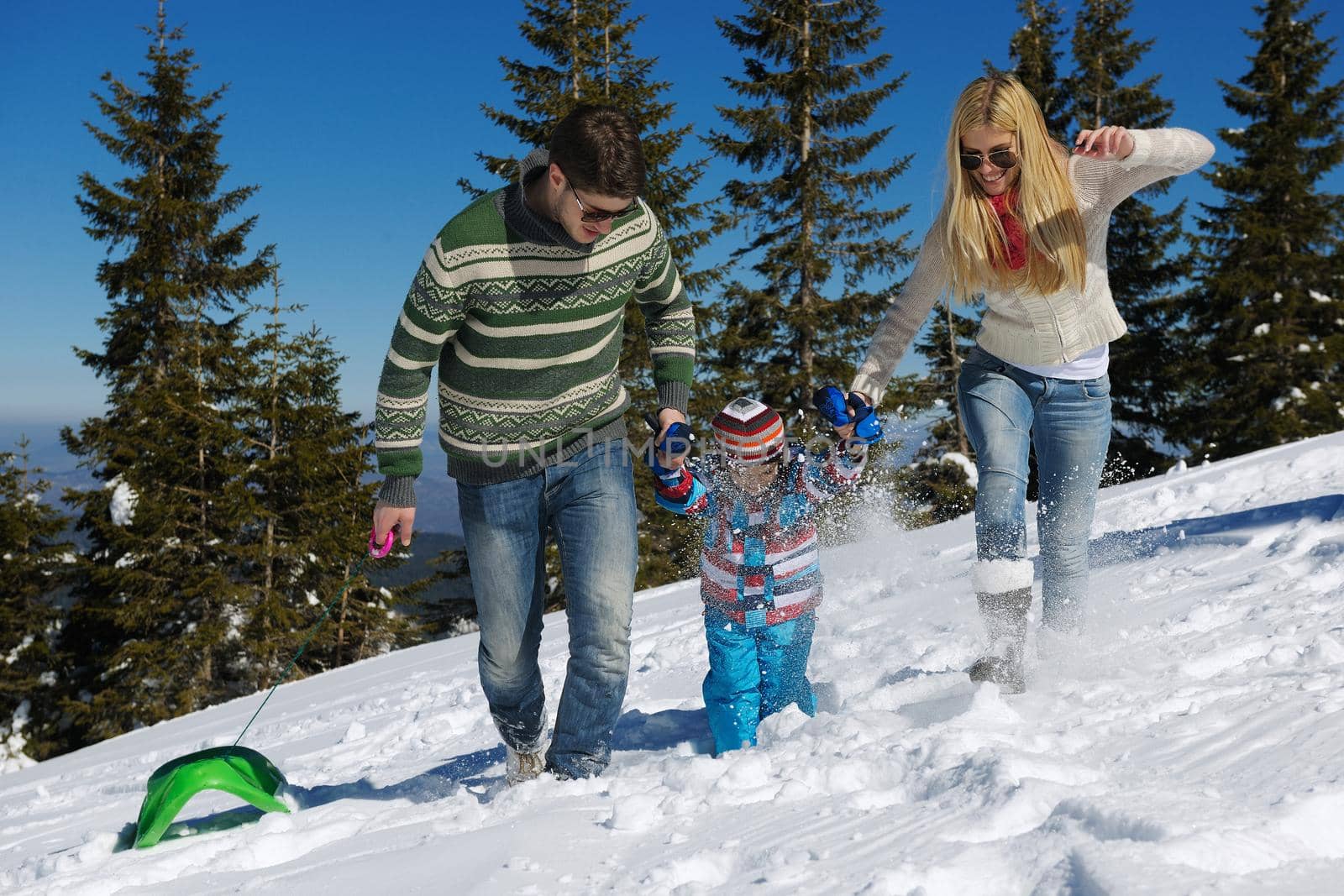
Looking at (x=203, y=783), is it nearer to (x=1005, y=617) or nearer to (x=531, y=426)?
(x=531, y=426)

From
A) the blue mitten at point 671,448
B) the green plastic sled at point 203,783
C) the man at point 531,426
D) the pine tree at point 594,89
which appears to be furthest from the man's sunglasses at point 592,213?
the pine tree at point 594,89

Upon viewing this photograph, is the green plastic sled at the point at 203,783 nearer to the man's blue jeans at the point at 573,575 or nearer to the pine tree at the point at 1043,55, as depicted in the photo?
the man's blue jeans at the point at 573,575

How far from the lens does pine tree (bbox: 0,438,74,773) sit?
20.9 metres

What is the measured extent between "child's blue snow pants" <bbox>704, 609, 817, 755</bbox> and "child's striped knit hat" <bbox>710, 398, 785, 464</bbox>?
0.60m

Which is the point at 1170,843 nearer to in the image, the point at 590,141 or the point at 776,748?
the point at 776,748

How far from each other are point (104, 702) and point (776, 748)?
2096cm

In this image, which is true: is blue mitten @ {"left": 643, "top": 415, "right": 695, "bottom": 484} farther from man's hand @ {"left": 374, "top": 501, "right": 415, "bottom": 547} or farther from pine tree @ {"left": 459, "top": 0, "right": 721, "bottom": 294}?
pine tree @ {"left": 459, "top": 0, "right": 721, "bottom": 294}

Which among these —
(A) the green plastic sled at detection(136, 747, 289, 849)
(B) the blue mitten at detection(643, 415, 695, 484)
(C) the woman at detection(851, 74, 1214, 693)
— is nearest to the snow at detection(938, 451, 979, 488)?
(C) the woman at detection(851, 74, 1214, 693)

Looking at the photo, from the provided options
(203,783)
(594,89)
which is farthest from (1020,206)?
(594,89)

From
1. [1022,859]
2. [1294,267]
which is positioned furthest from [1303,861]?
[1294,267]

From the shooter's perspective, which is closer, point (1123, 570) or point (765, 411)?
point (765, 411)

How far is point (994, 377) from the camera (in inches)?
137

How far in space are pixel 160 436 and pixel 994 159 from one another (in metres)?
20.0

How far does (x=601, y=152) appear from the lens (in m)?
2.66
